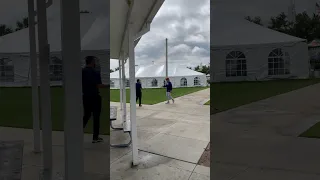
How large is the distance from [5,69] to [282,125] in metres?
2.24

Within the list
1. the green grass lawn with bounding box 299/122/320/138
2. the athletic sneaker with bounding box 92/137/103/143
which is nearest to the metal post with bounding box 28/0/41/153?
the athletic sneaker with bounding box 92/137/103/143

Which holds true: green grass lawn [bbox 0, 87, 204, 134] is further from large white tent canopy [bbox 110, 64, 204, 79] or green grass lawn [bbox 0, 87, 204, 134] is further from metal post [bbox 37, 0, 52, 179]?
large white tent canopy [bbox 110, 64, 204, 79]

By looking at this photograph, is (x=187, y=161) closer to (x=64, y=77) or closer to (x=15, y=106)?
(x=15, y=106)

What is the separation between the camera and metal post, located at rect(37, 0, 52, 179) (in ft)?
6.92

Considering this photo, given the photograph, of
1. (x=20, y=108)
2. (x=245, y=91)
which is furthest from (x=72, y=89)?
(x=245, y=91)

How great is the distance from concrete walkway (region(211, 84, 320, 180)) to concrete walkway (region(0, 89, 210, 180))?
1137mm

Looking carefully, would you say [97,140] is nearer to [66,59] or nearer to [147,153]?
[66,59]

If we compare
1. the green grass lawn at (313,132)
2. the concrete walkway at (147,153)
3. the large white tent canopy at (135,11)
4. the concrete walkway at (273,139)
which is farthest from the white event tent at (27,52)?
the large white tent canopy at (135,11)

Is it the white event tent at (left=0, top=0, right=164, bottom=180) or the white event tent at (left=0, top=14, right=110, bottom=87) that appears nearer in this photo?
the white event tent at (left=0, top=0, right=164, bottom=180)

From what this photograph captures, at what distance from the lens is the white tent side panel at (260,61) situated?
6.40ft

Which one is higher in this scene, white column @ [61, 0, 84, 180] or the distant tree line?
the distant tree line

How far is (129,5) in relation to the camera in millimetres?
4457

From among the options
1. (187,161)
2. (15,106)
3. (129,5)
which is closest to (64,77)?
(15,106)

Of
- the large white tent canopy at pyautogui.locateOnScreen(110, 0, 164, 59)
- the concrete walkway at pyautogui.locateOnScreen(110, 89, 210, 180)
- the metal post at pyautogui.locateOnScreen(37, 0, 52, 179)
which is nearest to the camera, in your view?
the metal post at pyautogui.locateOnScreen(37, 0, 52, 179)
